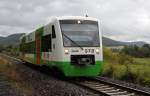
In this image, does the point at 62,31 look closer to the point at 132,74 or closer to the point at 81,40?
the point at 81,40

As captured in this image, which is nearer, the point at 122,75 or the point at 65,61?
the point at 65,61

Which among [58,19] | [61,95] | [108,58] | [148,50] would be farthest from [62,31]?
[148,50]

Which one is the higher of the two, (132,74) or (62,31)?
(62,31)

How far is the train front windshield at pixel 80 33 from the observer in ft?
62.2

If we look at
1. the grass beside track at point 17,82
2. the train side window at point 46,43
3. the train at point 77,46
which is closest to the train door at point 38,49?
the train side window at point 46,43

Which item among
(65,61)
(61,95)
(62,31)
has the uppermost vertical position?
(62,31)

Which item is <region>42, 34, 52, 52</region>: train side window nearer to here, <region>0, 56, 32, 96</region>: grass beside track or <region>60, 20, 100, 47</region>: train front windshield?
<region>60, 20, 100, 47</region>: train front windshield

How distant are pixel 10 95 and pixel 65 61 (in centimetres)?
634

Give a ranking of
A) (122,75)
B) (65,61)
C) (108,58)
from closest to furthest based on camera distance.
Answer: (65,61), (122,75), (108,58)

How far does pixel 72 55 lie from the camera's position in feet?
61.6

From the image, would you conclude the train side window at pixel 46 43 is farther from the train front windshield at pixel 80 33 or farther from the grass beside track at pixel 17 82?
the grass beside track at pixel 17 82

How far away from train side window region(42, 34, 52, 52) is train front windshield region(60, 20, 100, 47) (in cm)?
205

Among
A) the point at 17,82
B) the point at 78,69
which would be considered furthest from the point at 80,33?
the point at 17,82

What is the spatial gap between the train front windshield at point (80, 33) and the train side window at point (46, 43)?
2054 millimetres
